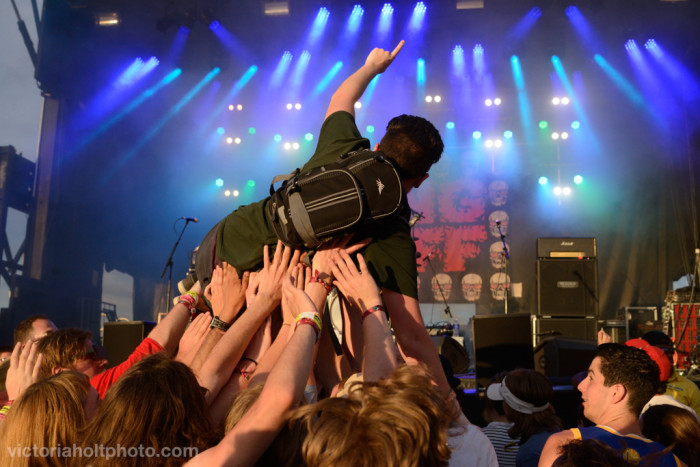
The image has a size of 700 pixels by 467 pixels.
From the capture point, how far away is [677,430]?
8.69 ft

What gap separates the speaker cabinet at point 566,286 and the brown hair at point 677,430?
4.56m

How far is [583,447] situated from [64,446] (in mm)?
1369

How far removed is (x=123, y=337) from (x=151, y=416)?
16.1 feet

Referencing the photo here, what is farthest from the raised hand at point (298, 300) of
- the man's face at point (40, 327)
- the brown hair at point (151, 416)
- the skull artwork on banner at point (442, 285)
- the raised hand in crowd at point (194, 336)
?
the skull artwork on banner at point (442, 285)

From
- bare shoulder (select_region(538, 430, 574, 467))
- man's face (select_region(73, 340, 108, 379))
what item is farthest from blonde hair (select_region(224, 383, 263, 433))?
man's face (select_region(73, 340, 108, 379))

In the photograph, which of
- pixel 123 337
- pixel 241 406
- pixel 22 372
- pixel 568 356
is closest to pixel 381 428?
pixel 241 406

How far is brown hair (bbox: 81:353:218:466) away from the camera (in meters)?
1.43

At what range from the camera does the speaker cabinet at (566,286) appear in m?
7.21

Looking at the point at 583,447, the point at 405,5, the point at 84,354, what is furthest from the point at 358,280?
the point at 405,5

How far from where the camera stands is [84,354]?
2.61m

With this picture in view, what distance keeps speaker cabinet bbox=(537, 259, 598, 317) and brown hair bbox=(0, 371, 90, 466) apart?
21.0ft

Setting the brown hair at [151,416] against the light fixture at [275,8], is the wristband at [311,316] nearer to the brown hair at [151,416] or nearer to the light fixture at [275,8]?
the brown hair at [151,416]

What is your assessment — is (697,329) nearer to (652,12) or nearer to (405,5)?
(652,12)

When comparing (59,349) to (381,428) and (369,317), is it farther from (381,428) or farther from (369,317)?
(381,428)
